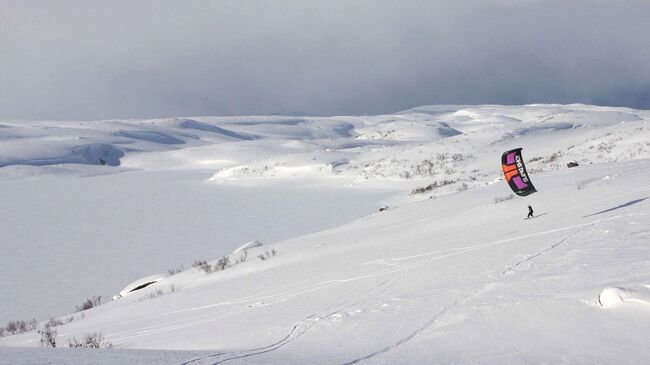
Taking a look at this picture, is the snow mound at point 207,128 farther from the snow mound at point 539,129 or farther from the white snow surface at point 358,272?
the white snow surface at point 358,272

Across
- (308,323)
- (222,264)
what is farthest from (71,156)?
(308,323)

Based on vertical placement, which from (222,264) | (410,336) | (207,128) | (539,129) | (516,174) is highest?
(207,128)

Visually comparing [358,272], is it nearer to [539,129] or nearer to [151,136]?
[539,129]

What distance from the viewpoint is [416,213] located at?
19.2 metres

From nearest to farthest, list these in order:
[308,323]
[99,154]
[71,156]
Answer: [308,323], [71,156], [99,154]

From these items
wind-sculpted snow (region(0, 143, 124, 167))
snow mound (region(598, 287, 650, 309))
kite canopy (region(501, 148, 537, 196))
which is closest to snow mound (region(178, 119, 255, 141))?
wind-sculpted snow (region(0, 143, 124, 167))

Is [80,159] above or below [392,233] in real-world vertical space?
above

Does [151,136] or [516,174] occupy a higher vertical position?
[151,136]

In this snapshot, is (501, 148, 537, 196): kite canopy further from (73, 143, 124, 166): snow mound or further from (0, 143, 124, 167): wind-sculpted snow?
(73, 143, 124, 166): snow mound

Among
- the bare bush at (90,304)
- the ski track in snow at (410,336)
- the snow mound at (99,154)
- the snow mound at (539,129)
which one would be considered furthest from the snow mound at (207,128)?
the ski track in snow at (410,336)

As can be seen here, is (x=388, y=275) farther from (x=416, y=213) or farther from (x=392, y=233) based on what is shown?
(x=416, y=213)

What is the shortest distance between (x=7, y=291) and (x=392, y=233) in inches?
516

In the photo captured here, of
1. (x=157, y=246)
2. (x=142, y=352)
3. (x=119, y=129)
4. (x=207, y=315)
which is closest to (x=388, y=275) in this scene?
(x=207, y=315)

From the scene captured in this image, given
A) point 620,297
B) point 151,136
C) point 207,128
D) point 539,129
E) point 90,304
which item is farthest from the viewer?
point 207,128
